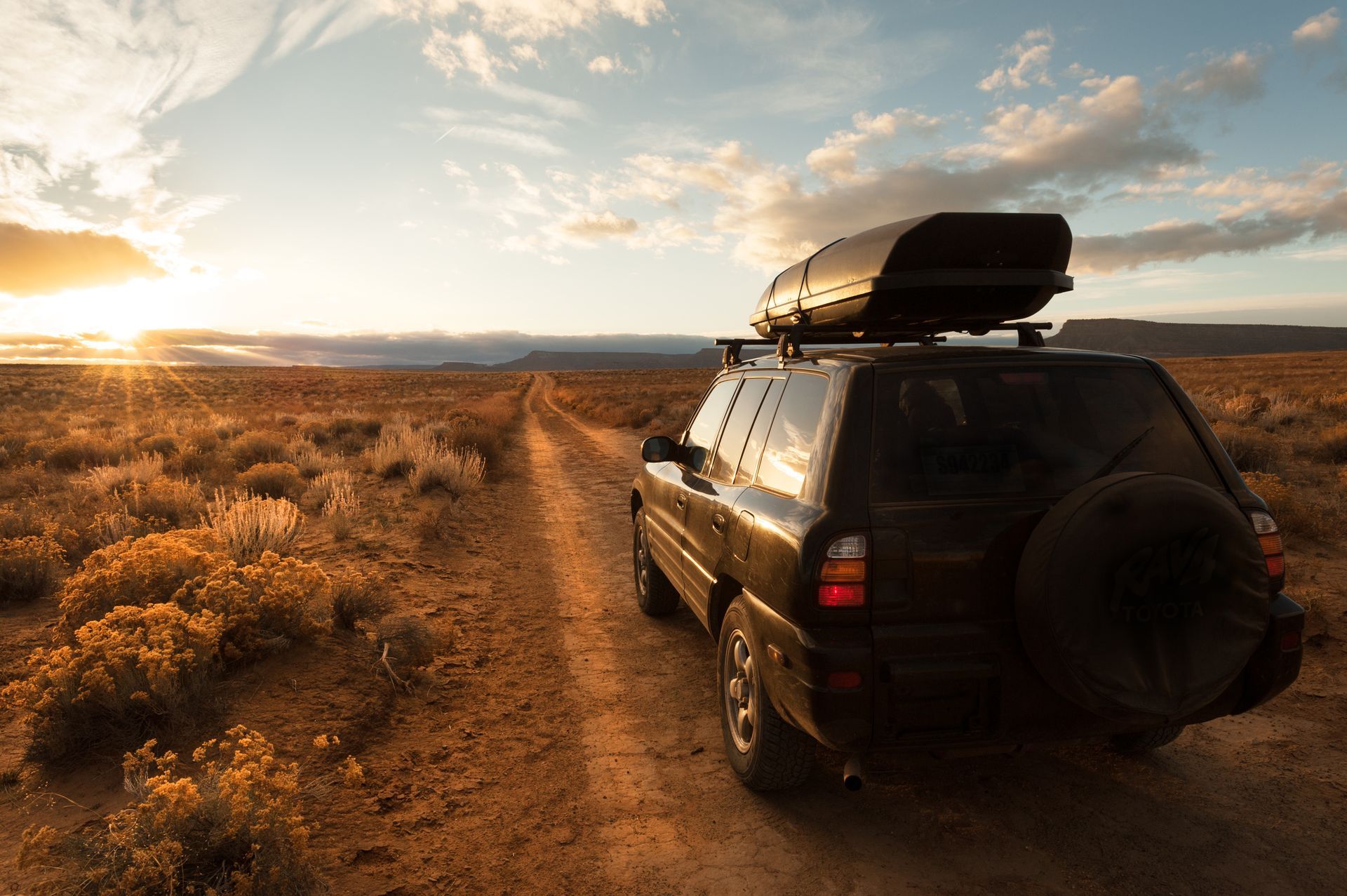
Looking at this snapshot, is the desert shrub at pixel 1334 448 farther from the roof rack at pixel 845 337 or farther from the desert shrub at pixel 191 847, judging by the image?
the desert shrub at pixel 191 847

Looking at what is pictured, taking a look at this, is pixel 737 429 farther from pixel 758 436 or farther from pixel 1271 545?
pixel 1271 545

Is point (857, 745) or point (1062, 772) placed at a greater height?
point (857, 745)

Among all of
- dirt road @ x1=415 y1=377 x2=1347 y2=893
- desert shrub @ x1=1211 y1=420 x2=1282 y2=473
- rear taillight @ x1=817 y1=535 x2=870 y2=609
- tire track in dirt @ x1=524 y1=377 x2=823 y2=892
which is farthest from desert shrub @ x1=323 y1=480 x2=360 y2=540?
desert shrub @ x1=1211 y1=420 x2=1282 y2=473

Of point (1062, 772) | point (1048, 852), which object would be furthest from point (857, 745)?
point (1062, 772)

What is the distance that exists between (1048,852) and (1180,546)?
1.37 m

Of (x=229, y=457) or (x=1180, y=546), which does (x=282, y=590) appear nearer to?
(x=1180, y=546)

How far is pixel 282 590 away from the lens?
4.61 m

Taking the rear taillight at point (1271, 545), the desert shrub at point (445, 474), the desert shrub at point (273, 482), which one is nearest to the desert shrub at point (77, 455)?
the desert shrub at point (273, 482)

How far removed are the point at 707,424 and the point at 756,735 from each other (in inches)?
86.0

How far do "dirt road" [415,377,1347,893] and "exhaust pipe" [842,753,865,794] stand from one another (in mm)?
210

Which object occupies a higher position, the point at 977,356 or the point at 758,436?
the point at 977,356

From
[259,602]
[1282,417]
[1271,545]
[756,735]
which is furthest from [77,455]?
[1282,417]

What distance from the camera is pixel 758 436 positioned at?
12.0 ft

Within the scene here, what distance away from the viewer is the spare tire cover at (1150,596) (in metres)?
2.28
